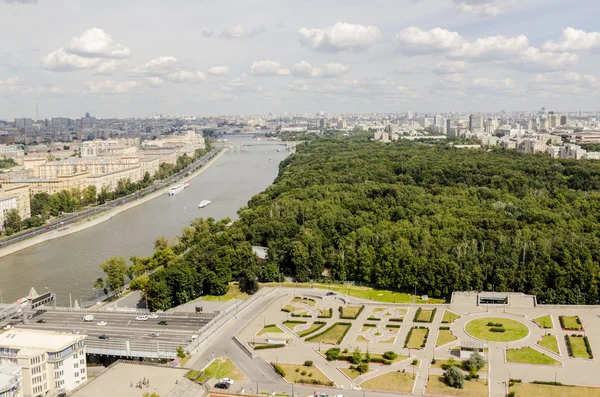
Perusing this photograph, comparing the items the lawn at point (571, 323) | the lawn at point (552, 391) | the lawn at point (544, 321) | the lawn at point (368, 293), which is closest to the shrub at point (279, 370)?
the lawn at point (552, 391)

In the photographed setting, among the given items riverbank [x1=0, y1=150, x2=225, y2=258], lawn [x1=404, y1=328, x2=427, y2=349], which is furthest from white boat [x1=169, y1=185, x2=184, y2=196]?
lawn [x1=404, y1=328, x2=427, y2=349]

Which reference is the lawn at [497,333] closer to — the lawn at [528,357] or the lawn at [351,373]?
the lawn at [528,357]

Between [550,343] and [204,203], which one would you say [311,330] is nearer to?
[550,343]

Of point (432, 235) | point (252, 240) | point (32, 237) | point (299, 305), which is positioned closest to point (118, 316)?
point (299, 305)

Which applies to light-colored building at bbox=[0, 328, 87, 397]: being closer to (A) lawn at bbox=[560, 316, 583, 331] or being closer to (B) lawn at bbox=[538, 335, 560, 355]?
(B) lawn at bbox=[538, 335, 560, 355]

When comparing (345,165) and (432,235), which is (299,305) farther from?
(345,165)
